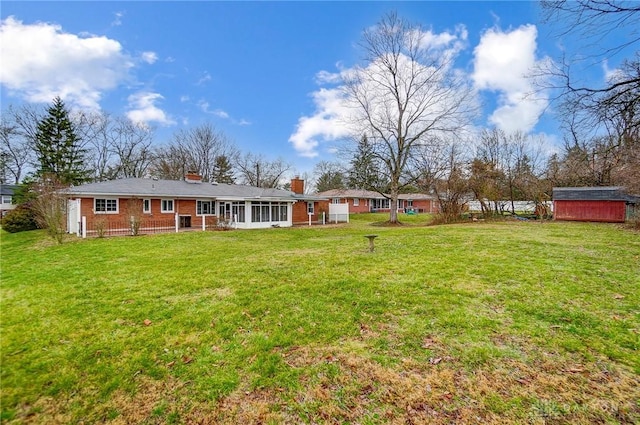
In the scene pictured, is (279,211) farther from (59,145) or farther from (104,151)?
(59,145)

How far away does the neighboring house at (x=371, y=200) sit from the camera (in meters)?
38.7

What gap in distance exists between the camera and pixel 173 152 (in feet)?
119

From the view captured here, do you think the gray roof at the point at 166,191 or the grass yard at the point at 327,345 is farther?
the gray roof at the point at 166,191

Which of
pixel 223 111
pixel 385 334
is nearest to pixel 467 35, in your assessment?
pixel 385 334

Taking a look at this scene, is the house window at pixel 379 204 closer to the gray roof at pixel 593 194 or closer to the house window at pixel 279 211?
the gray roof at pixel 593 194

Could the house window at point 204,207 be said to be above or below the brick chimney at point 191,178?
below

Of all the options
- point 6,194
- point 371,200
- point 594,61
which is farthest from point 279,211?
point 6,194

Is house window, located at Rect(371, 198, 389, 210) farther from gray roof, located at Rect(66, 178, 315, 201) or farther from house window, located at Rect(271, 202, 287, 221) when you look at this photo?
house window, located at Rect(271, 202, 287, 221)

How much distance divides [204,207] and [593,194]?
28881 mm

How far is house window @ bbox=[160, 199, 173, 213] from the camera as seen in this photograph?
18391 millimetres

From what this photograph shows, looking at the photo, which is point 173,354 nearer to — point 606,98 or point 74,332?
point 74,332

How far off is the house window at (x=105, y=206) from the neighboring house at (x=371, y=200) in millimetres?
22628

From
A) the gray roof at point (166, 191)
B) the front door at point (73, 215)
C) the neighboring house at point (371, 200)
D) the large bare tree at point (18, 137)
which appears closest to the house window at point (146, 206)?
the gray roof at point (166, 191)

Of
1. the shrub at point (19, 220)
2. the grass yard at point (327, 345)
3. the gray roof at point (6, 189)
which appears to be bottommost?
the grass yard at point (327, 345)
